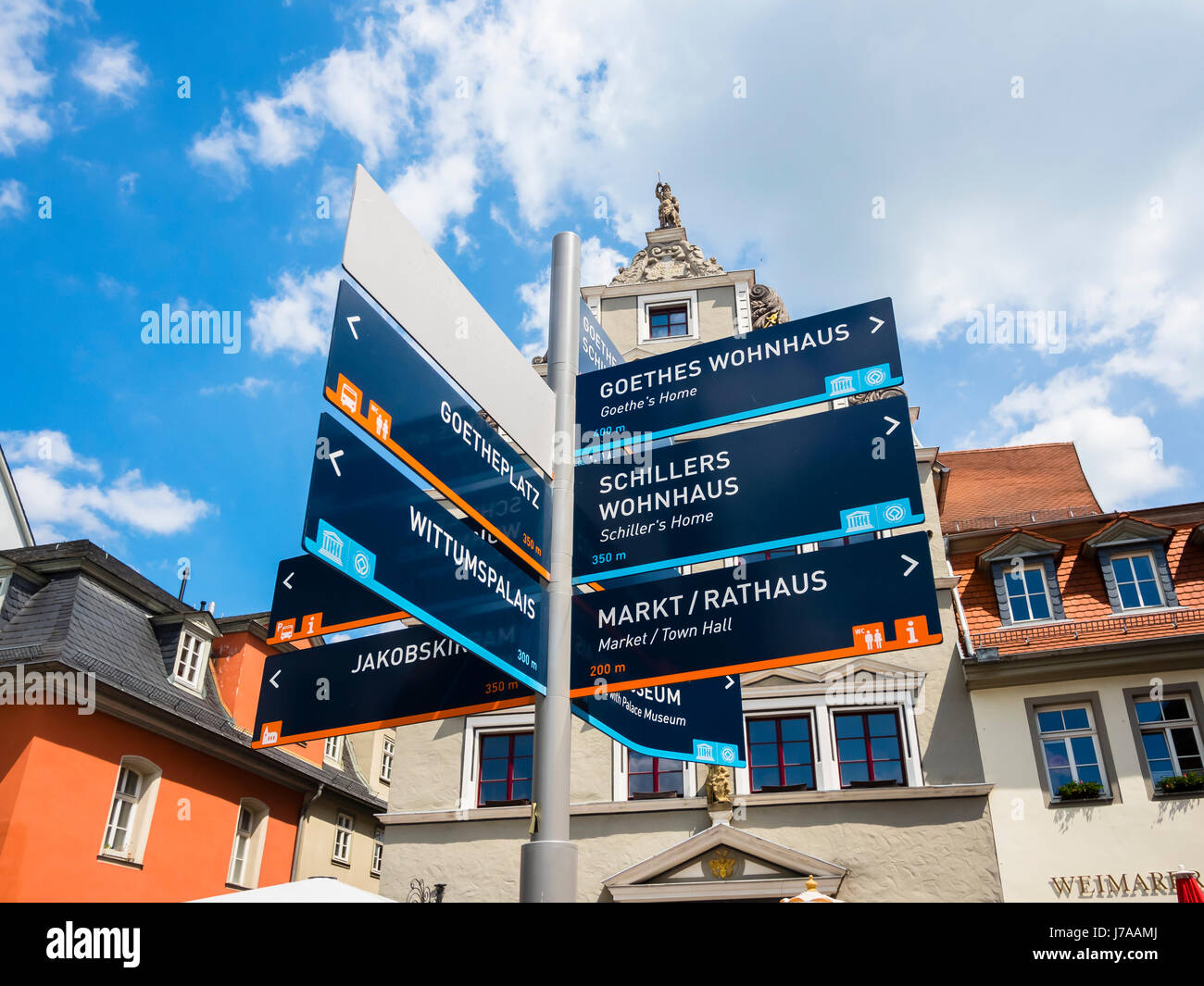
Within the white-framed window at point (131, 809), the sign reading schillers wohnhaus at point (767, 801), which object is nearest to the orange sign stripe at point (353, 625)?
the sign reading schillers wohnhaus at point (767, 801)

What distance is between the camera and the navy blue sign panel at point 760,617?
3920 mm

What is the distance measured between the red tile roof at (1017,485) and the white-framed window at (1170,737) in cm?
428

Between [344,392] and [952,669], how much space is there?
1254cm

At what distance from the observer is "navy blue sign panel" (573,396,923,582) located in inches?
162

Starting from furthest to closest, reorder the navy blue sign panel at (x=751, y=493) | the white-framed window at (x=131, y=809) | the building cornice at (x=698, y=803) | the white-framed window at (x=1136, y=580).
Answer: the white-framed window at (x=131, y=809) → the white-framed window at (x=1136, y=580) → the building cornice at (x=698, y=803) → the navy blue sign panel at (x=751, y=493)

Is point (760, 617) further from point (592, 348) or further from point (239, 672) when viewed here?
point (239, 672)

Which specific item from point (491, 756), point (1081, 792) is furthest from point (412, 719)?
point (1081, 792)

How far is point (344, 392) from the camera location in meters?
3.30

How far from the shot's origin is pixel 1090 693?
13703mm

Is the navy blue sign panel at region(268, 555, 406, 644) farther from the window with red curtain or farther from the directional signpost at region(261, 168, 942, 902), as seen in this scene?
the window with red curtain

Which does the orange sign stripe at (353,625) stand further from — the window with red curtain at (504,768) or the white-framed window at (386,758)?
the white-framed window at (386,758)

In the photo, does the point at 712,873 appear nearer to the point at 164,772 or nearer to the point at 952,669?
the point at 952,669

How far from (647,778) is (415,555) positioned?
1115 centimetres
